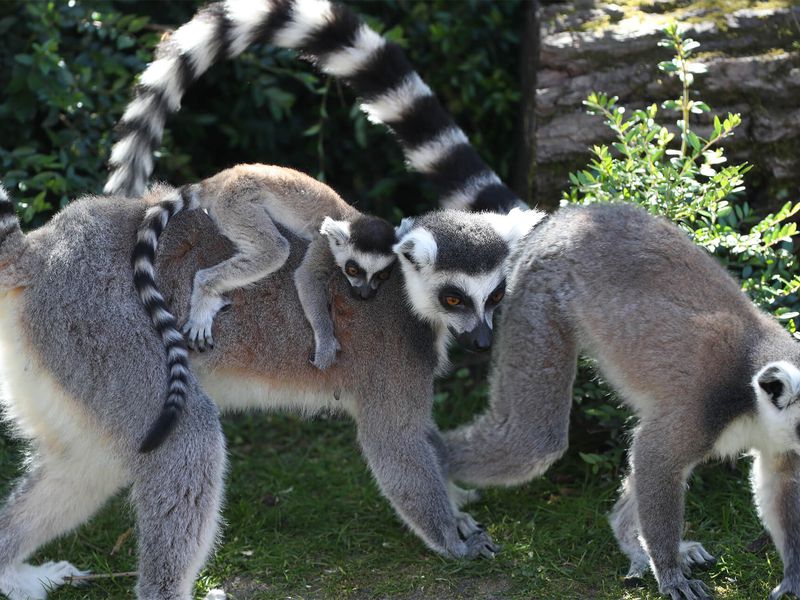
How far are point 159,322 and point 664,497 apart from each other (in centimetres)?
227

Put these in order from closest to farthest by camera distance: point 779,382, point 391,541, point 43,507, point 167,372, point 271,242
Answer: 1. point 779,382
2. point 167,372
3. point 43,507
4. point 271,242
5. point 391,541

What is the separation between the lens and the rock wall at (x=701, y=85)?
5.81 meters

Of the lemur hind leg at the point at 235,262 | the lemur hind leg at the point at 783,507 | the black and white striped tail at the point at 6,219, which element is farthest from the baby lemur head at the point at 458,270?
the black and white striped tail at the point at 6,219

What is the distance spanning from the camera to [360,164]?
25.3ft

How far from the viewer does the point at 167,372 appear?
435cm

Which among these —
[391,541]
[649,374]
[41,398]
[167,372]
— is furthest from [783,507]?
[41,398]

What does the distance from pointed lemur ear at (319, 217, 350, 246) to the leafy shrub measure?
4.13 feet

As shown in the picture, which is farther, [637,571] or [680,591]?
[637,571]

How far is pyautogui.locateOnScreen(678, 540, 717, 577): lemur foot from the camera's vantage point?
4.81 m

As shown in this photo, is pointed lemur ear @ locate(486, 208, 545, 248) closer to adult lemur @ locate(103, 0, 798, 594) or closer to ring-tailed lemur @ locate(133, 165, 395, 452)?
adult lemur @ locate(103, 0, 798, 594)

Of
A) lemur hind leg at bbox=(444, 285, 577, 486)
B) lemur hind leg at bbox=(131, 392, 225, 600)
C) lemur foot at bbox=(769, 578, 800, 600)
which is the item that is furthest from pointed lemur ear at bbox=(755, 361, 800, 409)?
lemur hind leg at bbox=(131, 392, 225, 600)

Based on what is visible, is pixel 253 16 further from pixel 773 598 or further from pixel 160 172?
pixel 773 598

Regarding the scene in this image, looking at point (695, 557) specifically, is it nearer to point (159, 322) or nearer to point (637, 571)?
point (637, 571)

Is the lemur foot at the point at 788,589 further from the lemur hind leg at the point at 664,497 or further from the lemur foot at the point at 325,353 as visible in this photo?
the lemur foot at the point at 325,353
